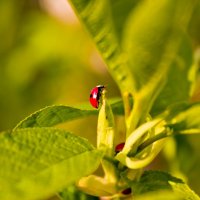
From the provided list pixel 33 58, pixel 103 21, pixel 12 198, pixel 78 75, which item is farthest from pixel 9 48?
pixel 12 198

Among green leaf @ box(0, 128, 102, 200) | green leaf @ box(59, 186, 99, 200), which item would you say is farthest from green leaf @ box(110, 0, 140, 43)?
green leaf @ box(59, 186, 99, 200)

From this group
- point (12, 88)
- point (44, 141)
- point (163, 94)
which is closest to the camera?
point (44, 141)

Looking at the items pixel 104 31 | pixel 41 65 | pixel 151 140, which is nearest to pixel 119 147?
pixel 151 140

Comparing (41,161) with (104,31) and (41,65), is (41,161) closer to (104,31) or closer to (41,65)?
(104,31)

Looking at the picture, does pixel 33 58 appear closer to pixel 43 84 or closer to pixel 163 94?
pixel 43 84

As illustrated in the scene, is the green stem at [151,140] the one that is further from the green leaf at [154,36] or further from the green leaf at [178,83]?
the green leaf at [178,83]

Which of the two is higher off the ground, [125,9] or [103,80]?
[103,80]

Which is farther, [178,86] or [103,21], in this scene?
[178,86]
